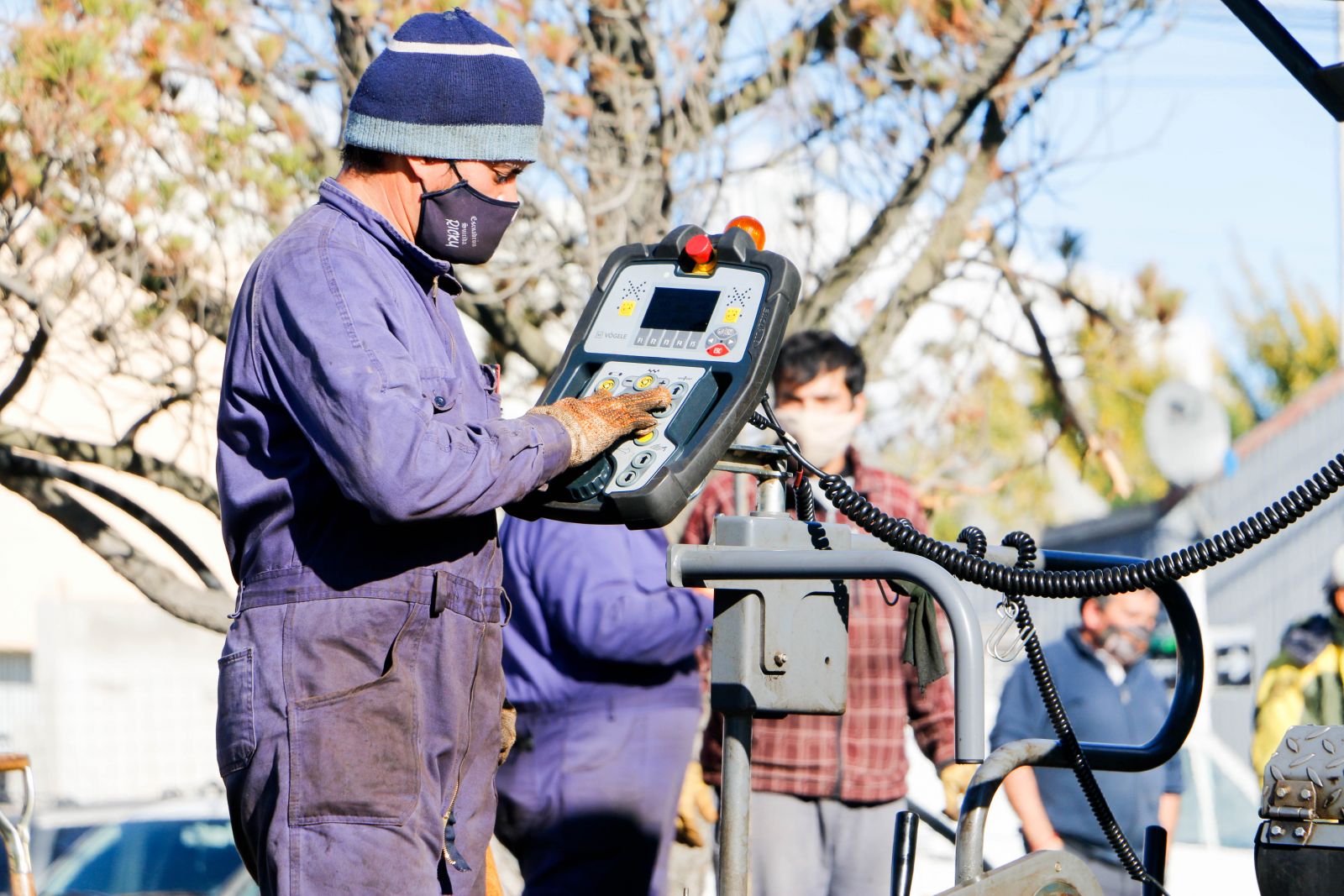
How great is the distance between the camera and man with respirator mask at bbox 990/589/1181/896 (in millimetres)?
5824

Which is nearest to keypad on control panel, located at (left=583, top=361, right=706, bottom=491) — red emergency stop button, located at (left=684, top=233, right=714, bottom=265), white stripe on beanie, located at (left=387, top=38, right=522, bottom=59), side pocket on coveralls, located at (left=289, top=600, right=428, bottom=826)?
red emergency stop button, located at (left=684, top=233, right=714, bottom=265)

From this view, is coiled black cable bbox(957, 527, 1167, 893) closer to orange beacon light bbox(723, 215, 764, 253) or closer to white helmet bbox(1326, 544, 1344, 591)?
orange beacon light bbox(723, 215, 764, 253)

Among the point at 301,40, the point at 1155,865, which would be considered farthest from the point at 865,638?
the point at 301,40

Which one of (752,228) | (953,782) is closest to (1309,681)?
(953,782)

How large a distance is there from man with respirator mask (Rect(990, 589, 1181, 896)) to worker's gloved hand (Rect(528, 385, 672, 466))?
3.19m

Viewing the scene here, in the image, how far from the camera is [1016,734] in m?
5.84

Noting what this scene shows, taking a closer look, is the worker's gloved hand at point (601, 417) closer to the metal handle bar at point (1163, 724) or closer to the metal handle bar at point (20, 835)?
the metal handle bar at point (1163, 724)

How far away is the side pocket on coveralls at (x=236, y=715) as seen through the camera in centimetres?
257

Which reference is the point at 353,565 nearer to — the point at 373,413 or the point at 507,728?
the point at 373,413

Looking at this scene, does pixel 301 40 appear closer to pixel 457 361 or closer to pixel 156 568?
pixel 156 568

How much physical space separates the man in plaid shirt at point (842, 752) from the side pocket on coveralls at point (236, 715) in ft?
6.40

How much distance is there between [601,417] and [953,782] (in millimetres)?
2313

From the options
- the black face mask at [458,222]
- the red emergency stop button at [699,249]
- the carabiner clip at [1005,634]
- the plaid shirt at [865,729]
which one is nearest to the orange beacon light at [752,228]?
the red emergency stop button at [699,249]

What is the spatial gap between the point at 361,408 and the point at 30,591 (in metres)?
28.5
